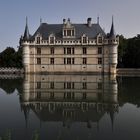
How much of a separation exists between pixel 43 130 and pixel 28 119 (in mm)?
1758

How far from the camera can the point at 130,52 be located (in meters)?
57.4

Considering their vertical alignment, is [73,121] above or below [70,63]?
below

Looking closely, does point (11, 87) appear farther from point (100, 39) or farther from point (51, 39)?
point (100, 39)

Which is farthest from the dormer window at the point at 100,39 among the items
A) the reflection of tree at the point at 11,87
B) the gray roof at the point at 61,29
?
the reflection of tree at the point at 11,87

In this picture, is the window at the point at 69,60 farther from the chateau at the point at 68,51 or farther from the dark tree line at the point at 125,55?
the dark tree line at the point at 125,55

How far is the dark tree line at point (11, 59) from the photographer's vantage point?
63344 mm

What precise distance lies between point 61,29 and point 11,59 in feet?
65.4

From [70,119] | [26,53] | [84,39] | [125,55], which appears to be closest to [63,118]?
[70,119]

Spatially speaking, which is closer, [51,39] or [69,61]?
[69,61]

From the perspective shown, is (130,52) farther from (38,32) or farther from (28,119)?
(28,119)

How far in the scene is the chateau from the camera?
4625cm

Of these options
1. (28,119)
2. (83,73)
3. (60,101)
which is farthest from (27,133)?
(83,73)

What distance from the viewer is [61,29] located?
159 feet

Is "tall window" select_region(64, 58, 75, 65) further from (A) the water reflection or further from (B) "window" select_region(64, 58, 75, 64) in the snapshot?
(A) the water reflection
